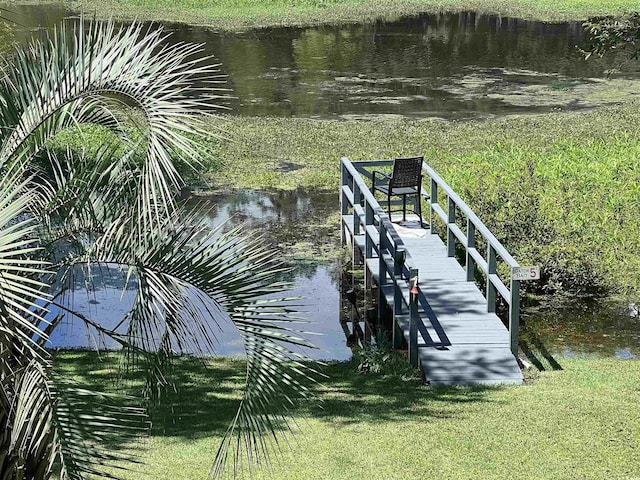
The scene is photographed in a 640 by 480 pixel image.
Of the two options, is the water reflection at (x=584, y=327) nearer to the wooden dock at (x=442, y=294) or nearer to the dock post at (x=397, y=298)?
the wooden dock at (x=442, y=294)

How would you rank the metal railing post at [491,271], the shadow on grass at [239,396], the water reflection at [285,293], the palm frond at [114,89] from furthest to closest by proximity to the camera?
the water reflection at [285,293] → the metal railing post at [491,271] → the shadow on grass at [239,396] → the palm frond at [114,89]

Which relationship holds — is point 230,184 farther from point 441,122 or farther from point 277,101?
point 277,101

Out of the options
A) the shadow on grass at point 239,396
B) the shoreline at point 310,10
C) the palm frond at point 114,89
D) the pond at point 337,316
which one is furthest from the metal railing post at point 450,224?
the shoreline at point 310,10

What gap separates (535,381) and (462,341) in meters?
0.87

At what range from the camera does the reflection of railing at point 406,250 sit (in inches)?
397

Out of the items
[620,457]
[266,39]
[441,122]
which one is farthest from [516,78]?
[620,457]

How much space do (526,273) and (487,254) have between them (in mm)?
1827

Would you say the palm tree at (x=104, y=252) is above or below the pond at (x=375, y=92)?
above

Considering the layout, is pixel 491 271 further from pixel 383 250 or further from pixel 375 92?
pixel 375 92

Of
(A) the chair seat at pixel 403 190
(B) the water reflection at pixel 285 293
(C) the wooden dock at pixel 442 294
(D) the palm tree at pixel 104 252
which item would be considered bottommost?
(B) the water reflection at pixel 285 293

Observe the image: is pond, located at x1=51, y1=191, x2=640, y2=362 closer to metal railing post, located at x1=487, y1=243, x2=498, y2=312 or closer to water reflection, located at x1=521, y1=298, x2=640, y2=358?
water reflection, located at x1=521, y1=298, x2=640, y2=358

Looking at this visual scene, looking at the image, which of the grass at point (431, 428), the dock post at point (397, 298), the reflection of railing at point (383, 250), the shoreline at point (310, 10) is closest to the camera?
the grass at point (431, 428)

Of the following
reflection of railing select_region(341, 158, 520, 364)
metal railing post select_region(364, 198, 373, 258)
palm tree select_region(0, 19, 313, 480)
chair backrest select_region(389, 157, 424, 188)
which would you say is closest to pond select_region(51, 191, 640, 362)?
reflection of railing select_region(341, 158, 520, 364)

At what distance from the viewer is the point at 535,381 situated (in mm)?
9836
